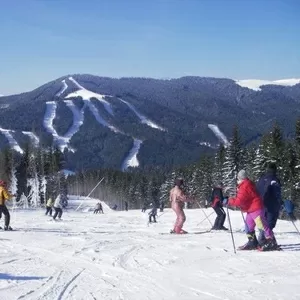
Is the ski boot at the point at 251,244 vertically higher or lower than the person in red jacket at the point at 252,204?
lower

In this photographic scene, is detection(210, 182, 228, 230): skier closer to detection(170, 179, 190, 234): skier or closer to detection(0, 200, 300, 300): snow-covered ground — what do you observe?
detection(170, 179, 190, 234): skier

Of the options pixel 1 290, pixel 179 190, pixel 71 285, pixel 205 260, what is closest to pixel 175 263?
pixel 205 260

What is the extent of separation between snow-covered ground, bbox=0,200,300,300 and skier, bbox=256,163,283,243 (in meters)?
0.84

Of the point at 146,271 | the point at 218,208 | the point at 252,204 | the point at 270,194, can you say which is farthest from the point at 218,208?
the point at 146,271

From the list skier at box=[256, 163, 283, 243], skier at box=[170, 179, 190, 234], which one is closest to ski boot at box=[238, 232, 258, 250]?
skier at box=[256, 163, 283, 243]

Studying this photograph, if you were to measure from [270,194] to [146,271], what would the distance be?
13.1 ft

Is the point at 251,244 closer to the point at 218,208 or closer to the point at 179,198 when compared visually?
the point at 179,198

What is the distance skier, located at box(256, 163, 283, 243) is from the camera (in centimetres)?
1118

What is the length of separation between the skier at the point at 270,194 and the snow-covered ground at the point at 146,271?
0.84 meters

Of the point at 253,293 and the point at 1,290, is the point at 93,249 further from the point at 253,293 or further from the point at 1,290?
the point at 253,293

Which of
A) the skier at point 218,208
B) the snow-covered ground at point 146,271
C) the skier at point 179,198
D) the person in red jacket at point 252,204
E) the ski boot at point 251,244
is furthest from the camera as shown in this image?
the skier at point 218,208

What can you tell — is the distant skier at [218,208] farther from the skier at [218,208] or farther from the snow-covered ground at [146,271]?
the snow-covered ground at [146,271]

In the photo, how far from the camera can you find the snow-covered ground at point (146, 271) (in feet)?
23.0

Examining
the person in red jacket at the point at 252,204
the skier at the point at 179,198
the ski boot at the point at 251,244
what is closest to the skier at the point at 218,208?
the skier at the point at 179,198
